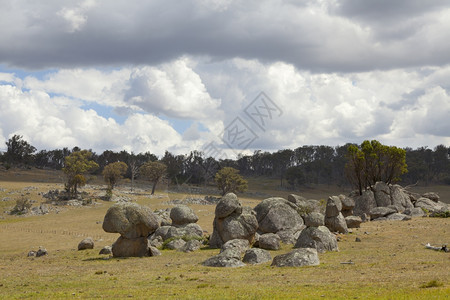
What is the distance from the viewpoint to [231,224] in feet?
109

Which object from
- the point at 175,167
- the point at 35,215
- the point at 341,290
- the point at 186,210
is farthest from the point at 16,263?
the point at 175,167

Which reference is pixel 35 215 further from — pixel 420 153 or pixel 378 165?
pixel 420 153

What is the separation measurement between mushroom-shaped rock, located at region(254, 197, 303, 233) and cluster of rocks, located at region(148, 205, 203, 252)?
5.85 m

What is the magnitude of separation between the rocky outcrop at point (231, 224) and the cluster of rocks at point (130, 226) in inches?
213

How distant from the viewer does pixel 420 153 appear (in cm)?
18312

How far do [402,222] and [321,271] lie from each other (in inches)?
1209

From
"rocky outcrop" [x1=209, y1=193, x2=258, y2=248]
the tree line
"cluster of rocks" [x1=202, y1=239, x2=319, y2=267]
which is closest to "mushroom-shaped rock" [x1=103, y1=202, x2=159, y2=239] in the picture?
"cluster of rocks" [x1=202, y1=239, x2=319, y2=267]

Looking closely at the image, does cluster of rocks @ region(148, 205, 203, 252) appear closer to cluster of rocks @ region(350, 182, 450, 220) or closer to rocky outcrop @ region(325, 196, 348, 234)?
rocky outcrop @ region(325, 196, 348, 234)

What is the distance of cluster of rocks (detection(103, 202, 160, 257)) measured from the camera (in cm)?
2869

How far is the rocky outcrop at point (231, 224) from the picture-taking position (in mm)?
32938

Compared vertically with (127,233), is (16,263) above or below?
below

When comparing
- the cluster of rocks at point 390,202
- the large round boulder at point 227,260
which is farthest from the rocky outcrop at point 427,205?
the large round boulder at point 227,260

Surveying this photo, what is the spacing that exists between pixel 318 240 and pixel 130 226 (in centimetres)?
1278

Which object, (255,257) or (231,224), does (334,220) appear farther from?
(255,257)
